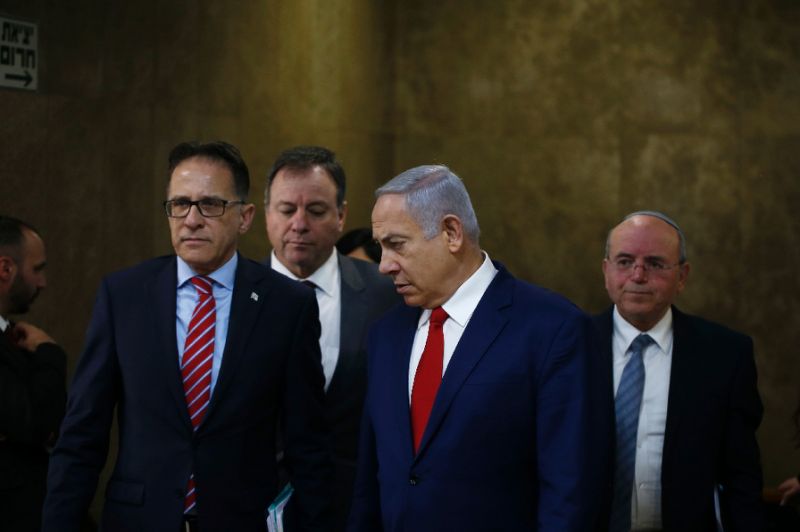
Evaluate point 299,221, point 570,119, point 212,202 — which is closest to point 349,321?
point 299,221

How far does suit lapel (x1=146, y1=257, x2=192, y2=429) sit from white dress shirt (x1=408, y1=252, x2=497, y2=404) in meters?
0.60

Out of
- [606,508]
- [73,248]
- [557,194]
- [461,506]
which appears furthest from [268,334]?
[557,194]

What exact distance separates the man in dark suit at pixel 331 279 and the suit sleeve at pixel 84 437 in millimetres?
947

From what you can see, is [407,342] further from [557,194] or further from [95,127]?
[557,194]

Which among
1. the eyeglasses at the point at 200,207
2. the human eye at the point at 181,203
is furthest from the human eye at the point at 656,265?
the human eye at the point at 181,203

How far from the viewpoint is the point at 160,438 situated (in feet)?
9.55

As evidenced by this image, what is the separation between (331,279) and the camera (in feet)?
13.1

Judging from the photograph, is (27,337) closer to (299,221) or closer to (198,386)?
(299,221)

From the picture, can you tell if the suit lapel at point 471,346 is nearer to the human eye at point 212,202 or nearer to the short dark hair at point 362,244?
the human eye at point 212,202

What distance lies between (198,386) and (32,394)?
1.18 m

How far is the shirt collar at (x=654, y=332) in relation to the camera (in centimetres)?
346

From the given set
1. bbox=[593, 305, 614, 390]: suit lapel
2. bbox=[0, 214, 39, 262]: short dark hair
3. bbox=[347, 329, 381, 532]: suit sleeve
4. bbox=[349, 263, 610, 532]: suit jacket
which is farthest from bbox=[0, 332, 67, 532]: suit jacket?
bbox=[593, 305, 614, 390]: suit lapel

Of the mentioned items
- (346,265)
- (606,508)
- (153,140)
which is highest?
(153,140)

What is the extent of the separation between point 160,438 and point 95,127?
281cm
